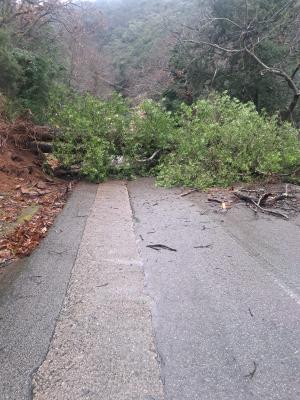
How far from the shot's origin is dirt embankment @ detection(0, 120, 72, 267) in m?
5.93

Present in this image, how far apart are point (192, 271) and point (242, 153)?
234 inches

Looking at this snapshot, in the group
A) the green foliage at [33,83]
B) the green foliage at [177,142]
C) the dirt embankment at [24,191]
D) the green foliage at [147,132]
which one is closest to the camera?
the dirt embankment at [24,191]

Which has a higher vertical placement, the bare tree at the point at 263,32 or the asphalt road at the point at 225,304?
the bare tree at the point at 263,32

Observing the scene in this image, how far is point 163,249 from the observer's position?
17.8 ft

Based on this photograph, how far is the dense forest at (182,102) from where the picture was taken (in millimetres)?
10031

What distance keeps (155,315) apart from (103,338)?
57 centimetres

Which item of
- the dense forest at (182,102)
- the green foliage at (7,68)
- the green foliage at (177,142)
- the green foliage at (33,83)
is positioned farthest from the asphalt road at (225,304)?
A: the green foliage at (33,83)

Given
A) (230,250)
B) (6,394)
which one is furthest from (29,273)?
(230,250)

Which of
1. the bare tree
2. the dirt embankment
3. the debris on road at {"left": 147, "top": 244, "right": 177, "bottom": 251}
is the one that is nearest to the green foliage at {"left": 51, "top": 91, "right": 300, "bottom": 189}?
the dirt embankment

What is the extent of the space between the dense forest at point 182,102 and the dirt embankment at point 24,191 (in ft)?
2.09

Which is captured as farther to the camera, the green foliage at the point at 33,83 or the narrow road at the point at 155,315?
the green foliage at the point at 33,83

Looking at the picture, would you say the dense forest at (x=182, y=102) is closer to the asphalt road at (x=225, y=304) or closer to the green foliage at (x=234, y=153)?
the green foliage at (x=234, y=153)

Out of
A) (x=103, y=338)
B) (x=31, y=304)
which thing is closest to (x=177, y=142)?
(x=31, y=304)

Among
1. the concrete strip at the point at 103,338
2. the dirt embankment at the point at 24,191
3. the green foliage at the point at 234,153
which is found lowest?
the dirt embankment at the point at 24,191
